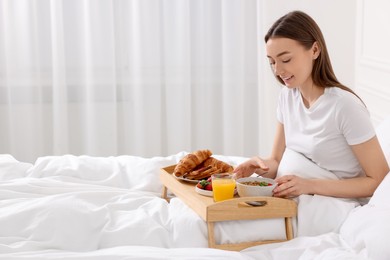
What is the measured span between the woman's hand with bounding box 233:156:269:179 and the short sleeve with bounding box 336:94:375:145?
33 centimetres

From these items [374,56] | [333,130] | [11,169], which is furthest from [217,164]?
[374,56]

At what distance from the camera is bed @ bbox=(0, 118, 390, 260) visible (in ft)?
5.78

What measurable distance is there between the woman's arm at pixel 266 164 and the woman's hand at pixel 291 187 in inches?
9.2

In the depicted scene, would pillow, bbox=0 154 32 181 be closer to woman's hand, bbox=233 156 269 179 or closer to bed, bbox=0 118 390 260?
bed, bbox=0 118 390 260

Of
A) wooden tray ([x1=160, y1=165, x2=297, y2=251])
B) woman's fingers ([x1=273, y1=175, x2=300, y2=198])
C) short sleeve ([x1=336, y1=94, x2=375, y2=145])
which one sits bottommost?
wooden tray ([x1=160, y1=165, x2=297, y2=251])

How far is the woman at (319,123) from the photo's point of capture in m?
2.12

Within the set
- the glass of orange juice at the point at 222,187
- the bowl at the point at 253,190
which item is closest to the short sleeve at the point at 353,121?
the bowl at the point at 253,190

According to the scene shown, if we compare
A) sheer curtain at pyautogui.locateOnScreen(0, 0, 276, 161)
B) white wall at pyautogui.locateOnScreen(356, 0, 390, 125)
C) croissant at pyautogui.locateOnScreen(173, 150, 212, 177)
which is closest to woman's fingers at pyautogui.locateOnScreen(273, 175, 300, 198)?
croissant at pyautogui.locateOnScreen(173, 150, 212, 177)

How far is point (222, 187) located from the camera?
205 centimetres

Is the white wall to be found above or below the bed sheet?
above

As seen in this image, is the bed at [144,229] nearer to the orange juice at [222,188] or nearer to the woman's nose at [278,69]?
the orange juice at [222,188]

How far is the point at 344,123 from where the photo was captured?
2.15 metres

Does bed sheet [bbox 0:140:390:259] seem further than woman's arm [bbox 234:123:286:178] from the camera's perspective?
No

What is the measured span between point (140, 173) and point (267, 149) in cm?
211
